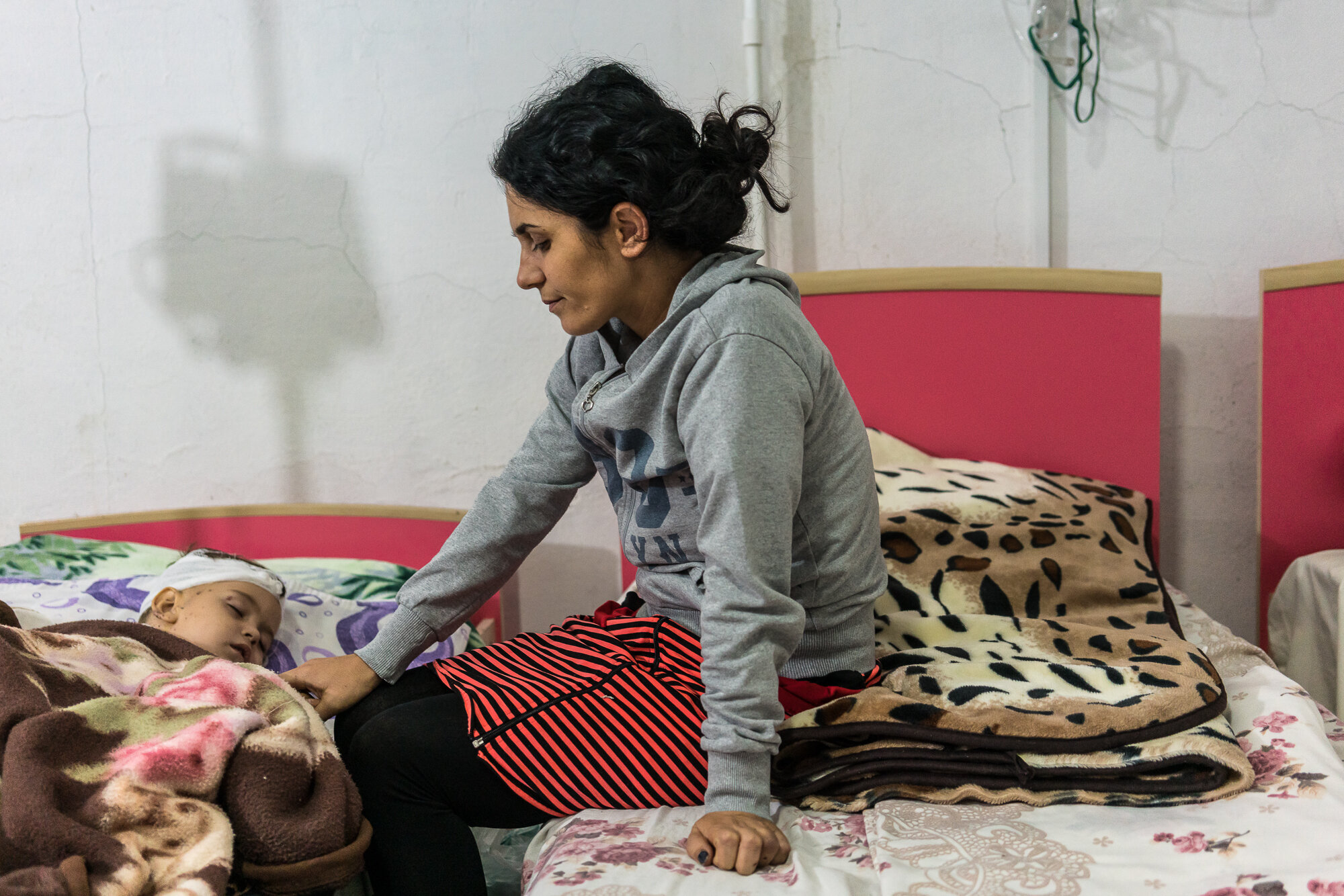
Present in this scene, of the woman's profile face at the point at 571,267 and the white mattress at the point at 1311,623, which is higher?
the woman's profile face at the point at 571,267

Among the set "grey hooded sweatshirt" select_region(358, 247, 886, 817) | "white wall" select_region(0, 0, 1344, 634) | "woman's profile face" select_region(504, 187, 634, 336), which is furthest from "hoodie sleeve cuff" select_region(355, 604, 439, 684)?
"white wall" select_region(0, 0, 1344, 634)

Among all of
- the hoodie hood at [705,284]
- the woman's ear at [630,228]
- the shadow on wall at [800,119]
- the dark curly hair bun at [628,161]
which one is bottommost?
the hoodie hood at [705,284]

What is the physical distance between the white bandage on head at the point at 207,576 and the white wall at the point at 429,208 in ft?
1.82

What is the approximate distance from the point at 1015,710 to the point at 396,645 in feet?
2.28

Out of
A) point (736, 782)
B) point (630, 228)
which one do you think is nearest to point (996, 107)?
point (630, 228)

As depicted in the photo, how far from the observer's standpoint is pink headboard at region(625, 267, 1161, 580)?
1863 millimetres

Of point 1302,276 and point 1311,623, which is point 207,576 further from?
point 1302,276

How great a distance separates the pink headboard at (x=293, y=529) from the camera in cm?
200

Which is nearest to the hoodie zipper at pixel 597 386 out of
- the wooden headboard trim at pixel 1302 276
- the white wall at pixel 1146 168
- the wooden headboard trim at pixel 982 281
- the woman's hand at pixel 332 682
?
the woman's hand at pixel 332 682

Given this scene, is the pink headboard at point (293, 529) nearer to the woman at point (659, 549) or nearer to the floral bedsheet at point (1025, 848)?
the woman at point (659, 549)

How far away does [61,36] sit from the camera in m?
1.97

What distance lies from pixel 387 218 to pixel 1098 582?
4.90 ft

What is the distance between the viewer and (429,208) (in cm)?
205

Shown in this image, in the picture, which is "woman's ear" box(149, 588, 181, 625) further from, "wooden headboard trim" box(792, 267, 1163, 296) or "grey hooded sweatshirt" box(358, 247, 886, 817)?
"wooden headboard trim" box(792, 267, 1163, 296)
